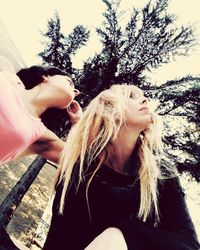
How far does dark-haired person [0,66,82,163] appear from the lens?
1.63 metres

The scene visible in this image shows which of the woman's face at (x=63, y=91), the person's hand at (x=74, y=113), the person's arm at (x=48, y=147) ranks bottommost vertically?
the person's arm at (x=48, y=147)

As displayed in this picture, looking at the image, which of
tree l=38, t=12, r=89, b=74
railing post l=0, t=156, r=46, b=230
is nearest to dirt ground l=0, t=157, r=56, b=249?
railing post l=0, t=156, r=46, b=230

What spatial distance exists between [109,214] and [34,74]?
1452mm

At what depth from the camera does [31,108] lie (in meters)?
2.03

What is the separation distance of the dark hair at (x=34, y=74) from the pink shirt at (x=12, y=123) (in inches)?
19.9

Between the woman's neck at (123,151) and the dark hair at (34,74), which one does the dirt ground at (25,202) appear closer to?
the dark hair at (34,74)

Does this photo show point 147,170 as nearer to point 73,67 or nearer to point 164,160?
point 164,160

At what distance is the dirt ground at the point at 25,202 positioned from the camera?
973 centimetres

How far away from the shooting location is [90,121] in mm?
2111

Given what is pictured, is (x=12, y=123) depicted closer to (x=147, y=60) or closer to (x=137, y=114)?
(x=137, y=114)

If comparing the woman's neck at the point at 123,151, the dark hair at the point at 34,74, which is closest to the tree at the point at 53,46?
the dark hair at the point at 34,74

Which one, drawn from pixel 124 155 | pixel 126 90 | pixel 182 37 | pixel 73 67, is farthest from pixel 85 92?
pixel 124 155

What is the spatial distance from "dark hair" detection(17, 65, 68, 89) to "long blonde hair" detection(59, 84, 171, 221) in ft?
1.55

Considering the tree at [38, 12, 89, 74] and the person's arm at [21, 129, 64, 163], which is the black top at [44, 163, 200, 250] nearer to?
the person's arm at [21, 129, 64, 163]
